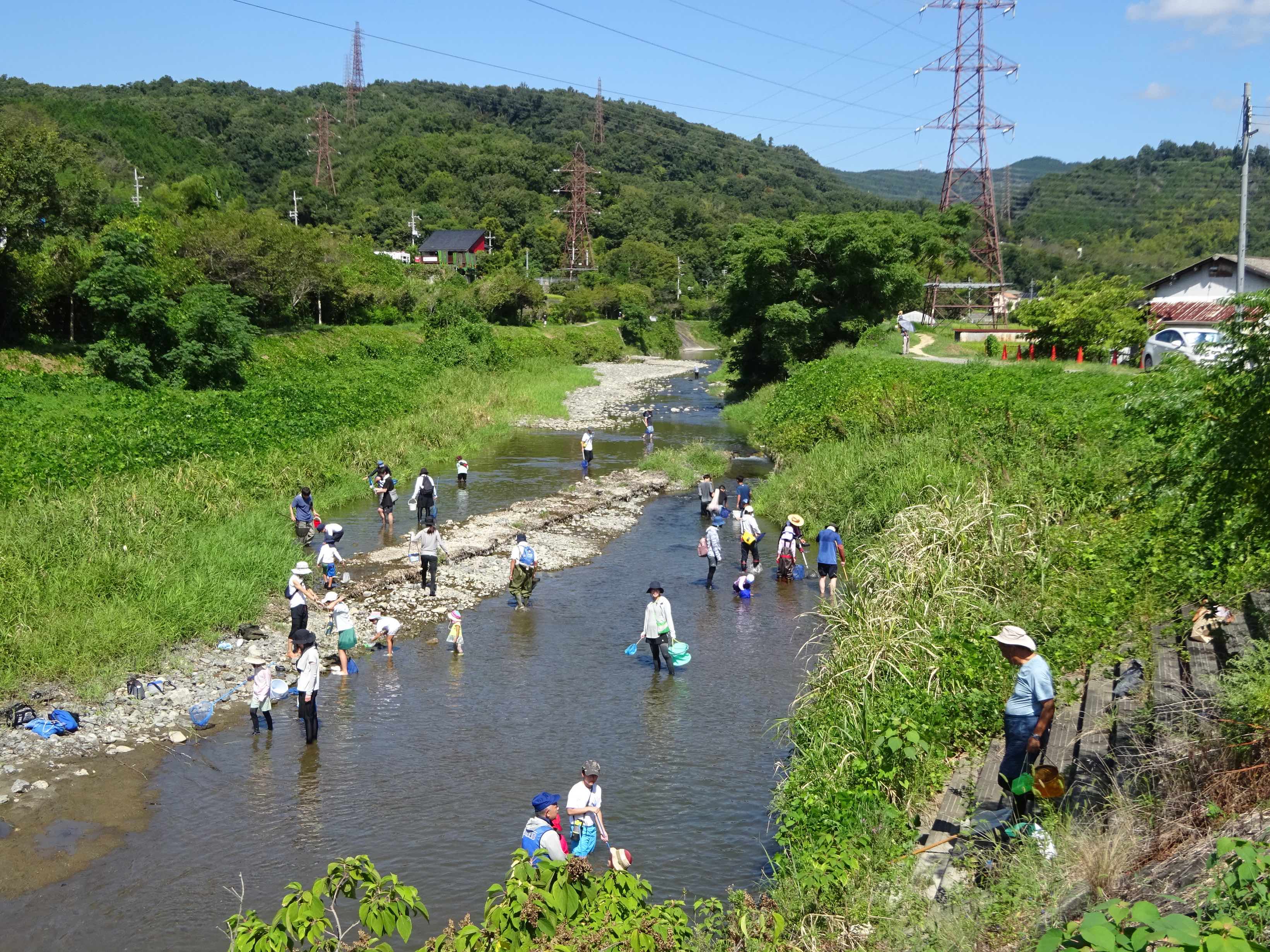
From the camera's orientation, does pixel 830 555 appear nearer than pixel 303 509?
Yes

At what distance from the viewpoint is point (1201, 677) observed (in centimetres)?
913

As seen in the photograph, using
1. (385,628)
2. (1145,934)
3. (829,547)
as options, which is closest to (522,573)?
(385,628)

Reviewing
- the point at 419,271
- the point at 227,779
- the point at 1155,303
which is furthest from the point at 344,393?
the point at 419,271

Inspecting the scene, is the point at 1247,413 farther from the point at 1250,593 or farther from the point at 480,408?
the point at 480,408

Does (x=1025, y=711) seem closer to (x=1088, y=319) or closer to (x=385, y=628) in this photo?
(x=385, y=628)

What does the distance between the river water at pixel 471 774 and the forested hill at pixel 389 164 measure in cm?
6508

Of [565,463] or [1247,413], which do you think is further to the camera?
[565,463]

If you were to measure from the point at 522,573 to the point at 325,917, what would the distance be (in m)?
13.1

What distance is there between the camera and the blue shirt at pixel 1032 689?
8352 millimetres

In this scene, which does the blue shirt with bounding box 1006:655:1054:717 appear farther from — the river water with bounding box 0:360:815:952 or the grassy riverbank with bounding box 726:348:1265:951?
the river water with bounding box 0:360:815:952

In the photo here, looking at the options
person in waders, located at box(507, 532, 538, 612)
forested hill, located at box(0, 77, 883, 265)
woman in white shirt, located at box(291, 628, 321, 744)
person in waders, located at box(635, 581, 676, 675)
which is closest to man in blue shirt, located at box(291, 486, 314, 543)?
person in waders, located at box(507, 532, 538, 612)

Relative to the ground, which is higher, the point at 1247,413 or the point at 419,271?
the point at 419,271

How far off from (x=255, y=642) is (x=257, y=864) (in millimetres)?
6802

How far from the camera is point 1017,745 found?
855cm
